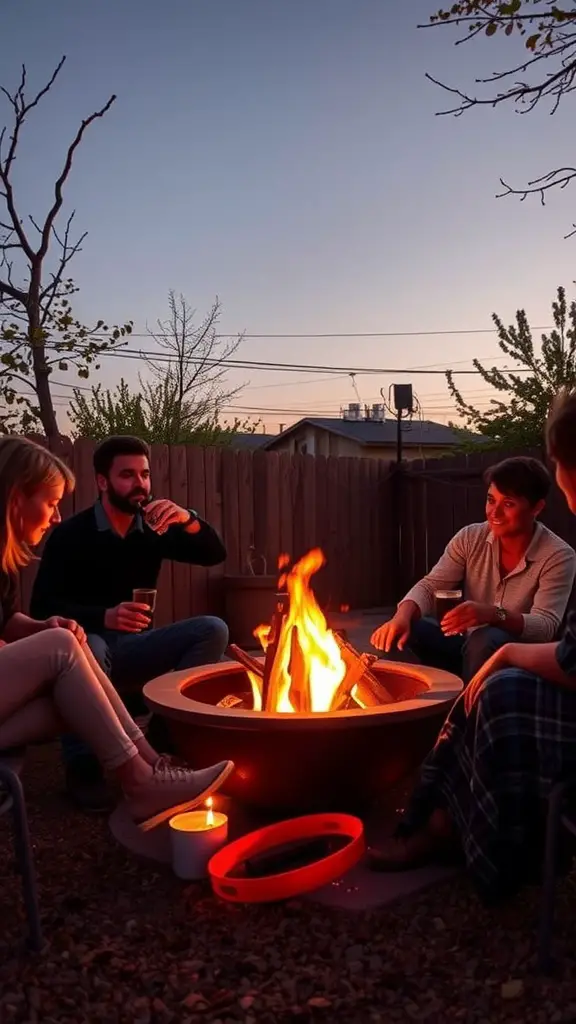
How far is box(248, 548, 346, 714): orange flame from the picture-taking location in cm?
278

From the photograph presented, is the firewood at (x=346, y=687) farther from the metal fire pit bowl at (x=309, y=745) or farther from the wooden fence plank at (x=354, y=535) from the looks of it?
the wooden fence plank at (x=354, y=535)

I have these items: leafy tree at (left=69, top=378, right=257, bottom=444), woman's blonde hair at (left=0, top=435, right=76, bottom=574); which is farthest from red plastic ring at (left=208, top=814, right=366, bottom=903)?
leafy tree at (left=69, top=378, right=257, bottom=444)

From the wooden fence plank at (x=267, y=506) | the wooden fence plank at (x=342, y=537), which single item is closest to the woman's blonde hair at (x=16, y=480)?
the wooden fence plank at (x=267, y=506)

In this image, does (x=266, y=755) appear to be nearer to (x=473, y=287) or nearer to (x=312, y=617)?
(x=312, y=617)

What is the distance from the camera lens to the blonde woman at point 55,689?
2168 millimetres

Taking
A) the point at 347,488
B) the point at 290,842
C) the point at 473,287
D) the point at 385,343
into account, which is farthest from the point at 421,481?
the point at 385,343

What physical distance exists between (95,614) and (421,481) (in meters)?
5.42

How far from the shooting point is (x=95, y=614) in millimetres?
3301

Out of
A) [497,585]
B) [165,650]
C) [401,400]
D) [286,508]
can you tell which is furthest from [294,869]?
[401,400]

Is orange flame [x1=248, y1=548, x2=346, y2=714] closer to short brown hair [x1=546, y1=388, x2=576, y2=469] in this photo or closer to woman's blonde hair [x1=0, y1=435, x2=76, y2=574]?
woman's blonde hair [x1=0, y1=435, x2=76, y2=574]

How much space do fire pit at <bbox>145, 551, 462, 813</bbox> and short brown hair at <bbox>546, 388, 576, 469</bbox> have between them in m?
0.89

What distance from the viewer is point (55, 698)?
7.25 ft

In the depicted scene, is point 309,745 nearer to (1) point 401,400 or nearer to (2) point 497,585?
(2) point 497,585

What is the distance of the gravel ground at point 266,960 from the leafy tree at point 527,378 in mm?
9601
